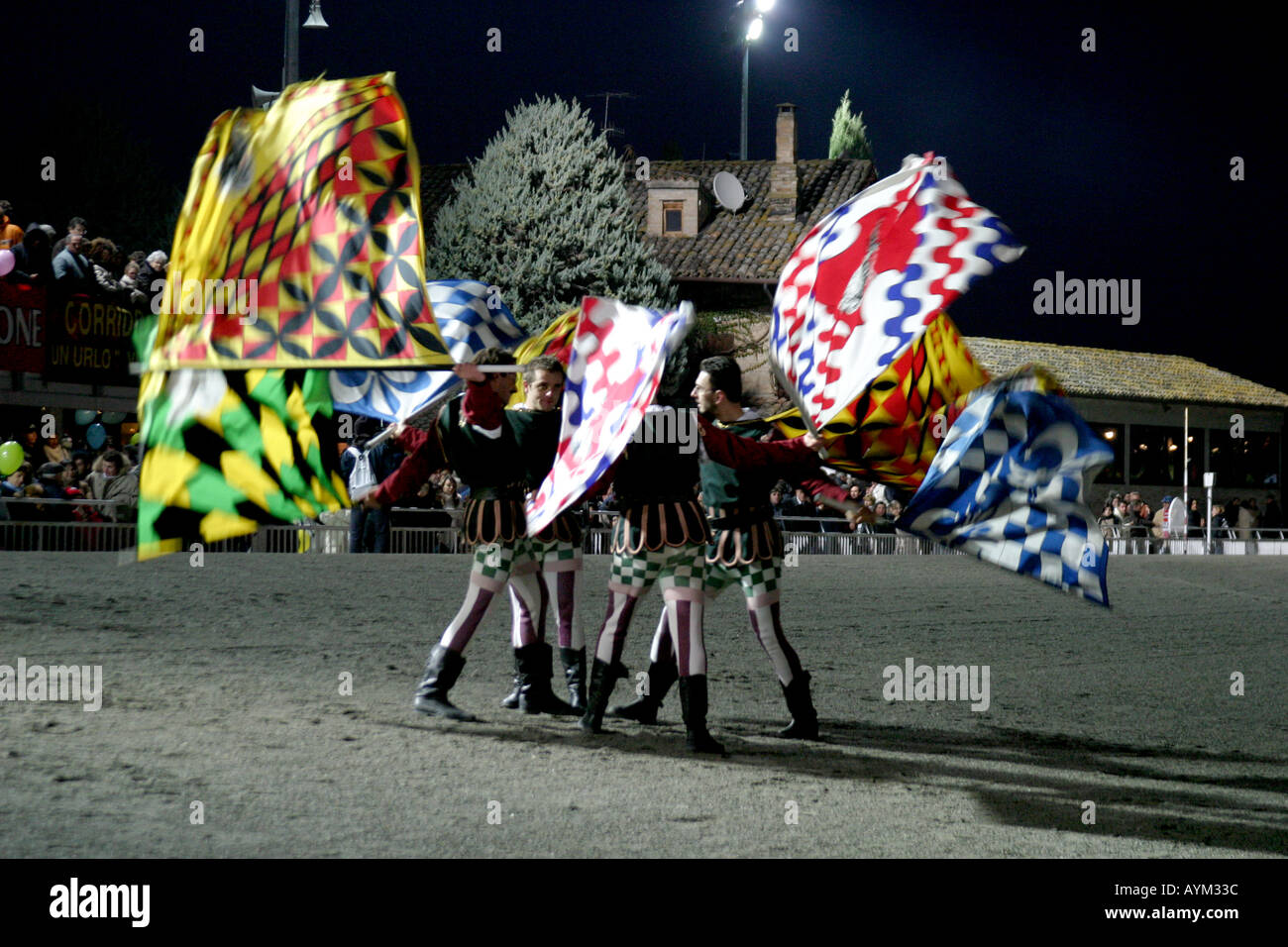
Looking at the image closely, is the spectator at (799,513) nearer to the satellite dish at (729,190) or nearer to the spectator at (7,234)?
the spectator at (7,234)

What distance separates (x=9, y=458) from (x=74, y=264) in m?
2.50

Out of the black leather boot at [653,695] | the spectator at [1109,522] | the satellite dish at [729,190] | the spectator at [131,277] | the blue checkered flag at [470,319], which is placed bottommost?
the spectator at [1109,522]

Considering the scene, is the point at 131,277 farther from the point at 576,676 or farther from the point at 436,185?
the point at 436,185

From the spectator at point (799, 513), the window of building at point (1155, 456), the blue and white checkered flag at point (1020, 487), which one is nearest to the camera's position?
the blue and white checkered flag at point (1020, 487)

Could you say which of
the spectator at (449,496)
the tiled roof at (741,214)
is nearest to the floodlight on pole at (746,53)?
the tiled roof at (741,214)

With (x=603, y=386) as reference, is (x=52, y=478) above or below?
below

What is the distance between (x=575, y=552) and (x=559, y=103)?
27022 mm

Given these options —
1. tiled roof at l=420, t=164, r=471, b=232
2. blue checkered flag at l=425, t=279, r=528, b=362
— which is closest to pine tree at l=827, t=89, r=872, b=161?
tiled roof at l=420, t=164, r=471, b=232

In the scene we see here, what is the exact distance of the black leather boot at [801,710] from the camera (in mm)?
8148

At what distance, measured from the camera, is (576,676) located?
8914 millimetres

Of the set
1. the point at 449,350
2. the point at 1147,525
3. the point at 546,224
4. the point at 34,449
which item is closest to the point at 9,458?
the point at 34,449

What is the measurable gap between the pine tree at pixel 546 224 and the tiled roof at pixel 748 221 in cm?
395

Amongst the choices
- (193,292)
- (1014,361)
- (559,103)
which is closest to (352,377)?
(193,292)
